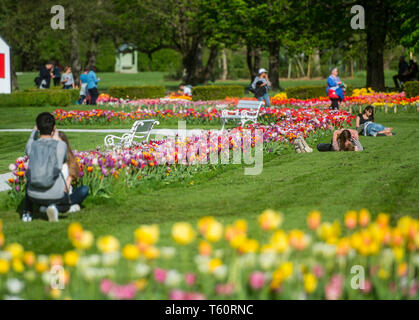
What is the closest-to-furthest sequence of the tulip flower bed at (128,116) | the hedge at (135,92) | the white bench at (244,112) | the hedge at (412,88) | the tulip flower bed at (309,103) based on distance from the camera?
the white bench at (244,112), the tulip flower bed at (128,116), the tulip flower bed at (309,103), the hedge at (412,88), the hedge at (135,92)

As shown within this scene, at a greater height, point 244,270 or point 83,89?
point 83,89

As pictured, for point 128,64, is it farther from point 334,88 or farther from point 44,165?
point 44,165

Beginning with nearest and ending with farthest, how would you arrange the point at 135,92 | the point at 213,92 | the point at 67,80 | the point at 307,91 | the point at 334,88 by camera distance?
the point at 334,88 → the point at 307,91 → the point at 67,80 → the point at 213,92 → the point at 135,92

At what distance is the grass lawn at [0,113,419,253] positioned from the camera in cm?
705

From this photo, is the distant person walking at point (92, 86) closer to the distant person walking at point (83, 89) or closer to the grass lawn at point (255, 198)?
the distant person walking at point (83, 89)

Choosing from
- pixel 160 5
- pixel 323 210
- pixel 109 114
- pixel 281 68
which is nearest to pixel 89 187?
pixel 323 210

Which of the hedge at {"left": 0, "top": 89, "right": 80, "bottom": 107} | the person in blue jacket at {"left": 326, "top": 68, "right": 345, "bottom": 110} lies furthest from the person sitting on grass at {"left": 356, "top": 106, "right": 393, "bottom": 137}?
the hedge at {"left": 0, "top": 89, "right": 80, "bottom": 107}

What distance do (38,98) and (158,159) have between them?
1737 cm

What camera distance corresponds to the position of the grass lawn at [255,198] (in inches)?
278

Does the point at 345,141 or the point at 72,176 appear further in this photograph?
the point at 345,141

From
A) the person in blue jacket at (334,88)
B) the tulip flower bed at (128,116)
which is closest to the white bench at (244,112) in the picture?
the tulip flower bed at (128,116)

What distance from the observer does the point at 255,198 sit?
841cm

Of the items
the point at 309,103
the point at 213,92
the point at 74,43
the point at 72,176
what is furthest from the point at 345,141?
the point at 74,43
